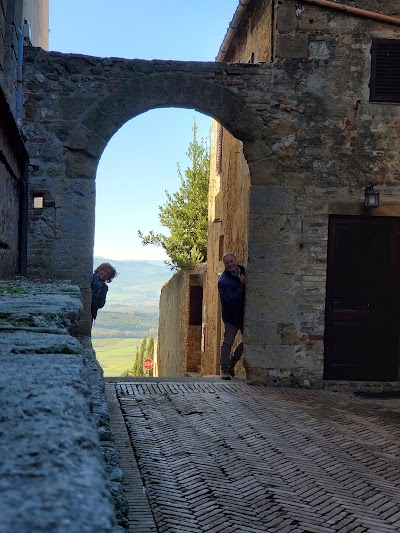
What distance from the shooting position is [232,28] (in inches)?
417

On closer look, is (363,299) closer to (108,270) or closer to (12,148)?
(108,270)

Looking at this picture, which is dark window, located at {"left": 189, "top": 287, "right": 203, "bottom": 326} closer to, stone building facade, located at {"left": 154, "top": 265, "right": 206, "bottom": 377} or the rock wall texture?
stone building facade, located at {"left": 154, "top": 265, "right": 206, "bottom": 377}

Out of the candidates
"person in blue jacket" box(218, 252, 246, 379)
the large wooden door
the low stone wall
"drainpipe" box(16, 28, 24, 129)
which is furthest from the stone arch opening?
the low stone wall

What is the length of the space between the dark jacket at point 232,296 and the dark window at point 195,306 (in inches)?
256

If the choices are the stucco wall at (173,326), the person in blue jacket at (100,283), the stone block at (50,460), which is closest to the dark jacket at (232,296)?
the person in blue jacket at (100,283)

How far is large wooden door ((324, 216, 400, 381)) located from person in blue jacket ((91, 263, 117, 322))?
278 centimetres

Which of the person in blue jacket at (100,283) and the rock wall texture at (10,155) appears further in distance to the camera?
the person in blue jacket at (100,283)

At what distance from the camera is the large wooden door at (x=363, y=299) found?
824 centimetres

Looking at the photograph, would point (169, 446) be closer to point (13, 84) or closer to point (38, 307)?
point (38, 307)

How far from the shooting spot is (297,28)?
8.04 meters

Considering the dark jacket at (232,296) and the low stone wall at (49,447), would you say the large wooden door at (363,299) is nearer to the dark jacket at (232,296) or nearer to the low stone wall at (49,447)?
the dark jacket at (232,296)

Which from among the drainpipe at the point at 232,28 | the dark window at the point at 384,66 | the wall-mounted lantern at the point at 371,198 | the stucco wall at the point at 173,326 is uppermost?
the drainpipe at the point at 232,28

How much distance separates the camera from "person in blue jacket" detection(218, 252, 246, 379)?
838cm

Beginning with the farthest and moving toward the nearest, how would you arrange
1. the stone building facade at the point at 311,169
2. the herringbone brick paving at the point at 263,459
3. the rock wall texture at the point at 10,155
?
the stone building facade at the point at 311,169, the rock wall texture at the point at 10,155, the herringbone brick paving at the point at 263,459
